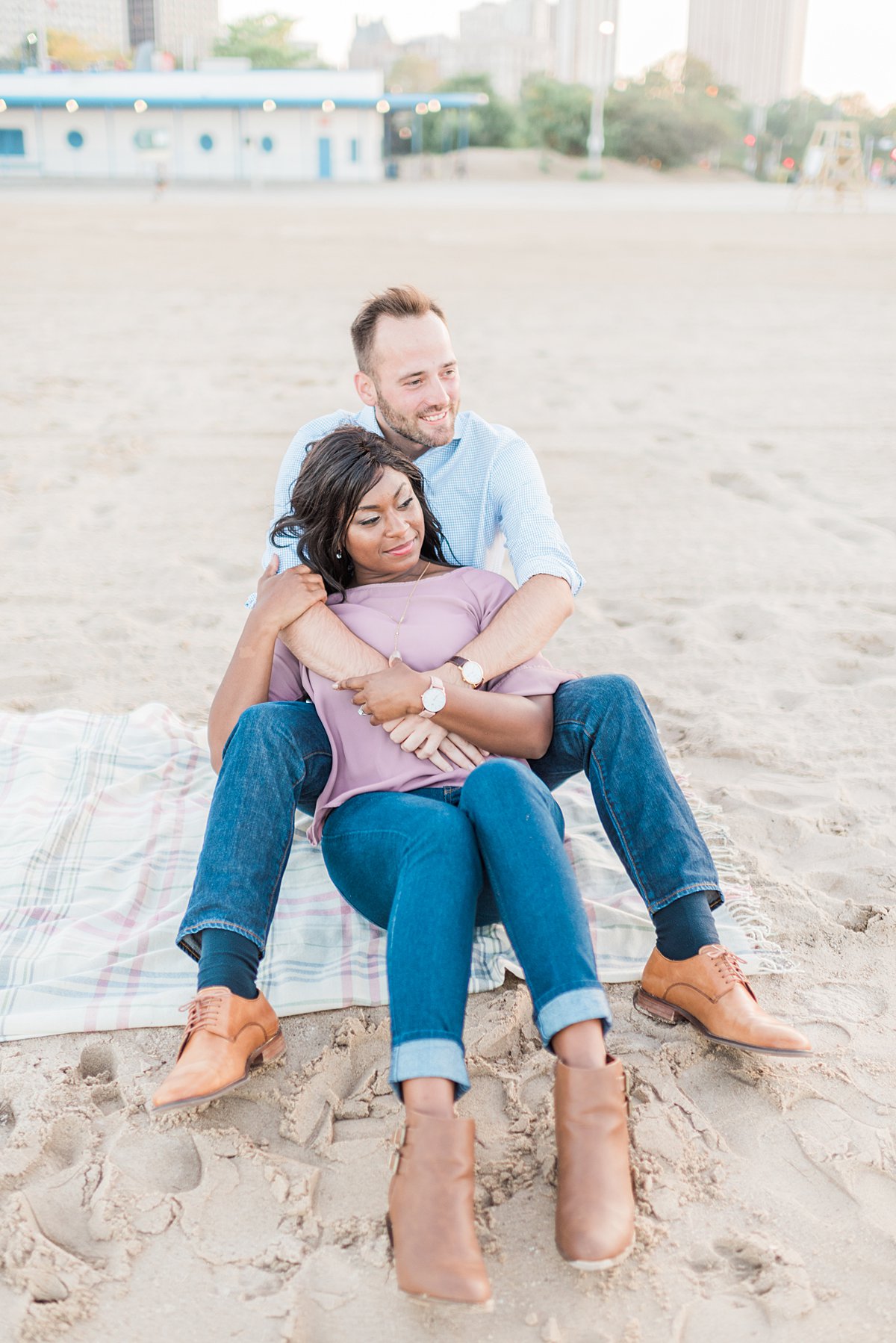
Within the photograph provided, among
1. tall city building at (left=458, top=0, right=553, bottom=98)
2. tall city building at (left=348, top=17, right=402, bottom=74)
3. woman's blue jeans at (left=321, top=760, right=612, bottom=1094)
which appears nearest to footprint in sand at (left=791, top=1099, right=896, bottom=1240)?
woman's blue jeans at (left=321, top=760, right=612, bottom=1094)

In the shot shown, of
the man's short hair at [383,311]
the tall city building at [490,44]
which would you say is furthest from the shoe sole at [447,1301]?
the tall city building at [490,44]

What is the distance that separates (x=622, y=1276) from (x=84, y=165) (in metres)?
48.6

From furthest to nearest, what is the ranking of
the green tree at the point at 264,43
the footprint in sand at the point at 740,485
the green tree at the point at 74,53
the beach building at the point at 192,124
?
the green tree at the point at 264,43, the green tree at the point at 74,53, the beach building at the point at 192,124, the footprint in sand at the point at 740,485

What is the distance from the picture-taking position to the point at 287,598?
8.64 ft

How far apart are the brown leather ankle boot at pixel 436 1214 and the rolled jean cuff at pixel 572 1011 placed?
213mm

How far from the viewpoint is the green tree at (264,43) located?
78.1 metres

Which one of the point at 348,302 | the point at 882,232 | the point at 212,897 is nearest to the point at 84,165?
the point at 882,232

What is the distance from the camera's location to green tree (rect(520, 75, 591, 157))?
52.7 m

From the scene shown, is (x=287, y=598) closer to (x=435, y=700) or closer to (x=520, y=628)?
(x=435, y=700)

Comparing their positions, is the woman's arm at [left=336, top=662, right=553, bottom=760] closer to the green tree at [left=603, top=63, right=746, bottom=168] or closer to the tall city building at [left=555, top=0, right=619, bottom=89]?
the green tree at [left=603, top=63, right=746, bottom=168]

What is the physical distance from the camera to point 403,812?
224cm

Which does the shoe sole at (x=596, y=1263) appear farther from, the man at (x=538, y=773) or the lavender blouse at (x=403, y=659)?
the lavender blouse at (x=403, y=659)

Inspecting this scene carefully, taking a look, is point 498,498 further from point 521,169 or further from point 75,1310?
point 521,169

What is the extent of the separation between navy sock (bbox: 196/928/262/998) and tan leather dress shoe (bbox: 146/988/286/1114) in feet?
0.05
